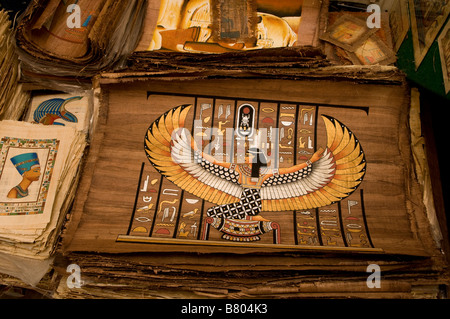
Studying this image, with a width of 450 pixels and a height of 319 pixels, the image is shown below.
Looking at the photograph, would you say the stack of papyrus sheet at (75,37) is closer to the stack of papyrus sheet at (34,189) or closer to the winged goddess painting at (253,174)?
the stack of papyrus sheet at (34,189)

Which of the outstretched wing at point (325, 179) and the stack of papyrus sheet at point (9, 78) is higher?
the stack of papyrus sheet at point (9, 78)

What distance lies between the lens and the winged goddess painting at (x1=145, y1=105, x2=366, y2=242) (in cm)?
185

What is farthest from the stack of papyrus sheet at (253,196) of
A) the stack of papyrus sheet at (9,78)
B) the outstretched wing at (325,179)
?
the stack of papyrus sheet at (9,78)

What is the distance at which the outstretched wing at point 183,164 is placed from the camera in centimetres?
188

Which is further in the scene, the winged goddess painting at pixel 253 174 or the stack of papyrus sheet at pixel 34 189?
the winged goddess painting at pixel 253 174

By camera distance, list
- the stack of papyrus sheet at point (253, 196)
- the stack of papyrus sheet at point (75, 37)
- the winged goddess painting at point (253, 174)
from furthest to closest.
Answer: the stack of papyrus sheet at point (75, 37), the winged goddess painting at point (253, 174), the stack of papyrus sheet at point (253, 196)

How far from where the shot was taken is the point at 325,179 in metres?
1.91

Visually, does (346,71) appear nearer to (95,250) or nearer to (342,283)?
(342,283)

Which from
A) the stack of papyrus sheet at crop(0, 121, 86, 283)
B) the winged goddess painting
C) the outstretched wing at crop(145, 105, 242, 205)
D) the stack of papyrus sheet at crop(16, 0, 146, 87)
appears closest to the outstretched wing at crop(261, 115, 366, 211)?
the winged goddess painting

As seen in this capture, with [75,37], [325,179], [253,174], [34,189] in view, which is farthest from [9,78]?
[325,179]

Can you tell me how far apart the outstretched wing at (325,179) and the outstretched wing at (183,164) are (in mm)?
189

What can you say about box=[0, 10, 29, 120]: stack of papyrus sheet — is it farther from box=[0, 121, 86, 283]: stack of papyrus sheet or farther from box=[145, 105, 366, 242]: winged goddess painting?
box=[145, 105, 366, 242]: winged goddess painting

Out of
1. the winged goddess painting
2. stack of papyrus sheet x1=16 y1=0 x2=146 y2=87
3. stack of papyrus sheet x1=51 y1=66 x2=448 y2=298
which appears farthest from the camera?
stack of papyrus sheet x1=16 y1=0 x2=146 y2=87

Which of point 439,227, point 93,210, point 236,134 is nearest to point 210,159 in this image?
point 236,134
